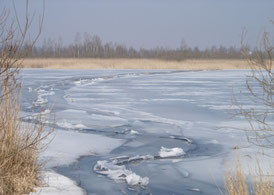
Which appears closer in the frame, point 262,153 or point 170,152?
point 262,153

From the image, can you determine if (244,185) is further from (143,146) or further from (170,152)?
(143,146)

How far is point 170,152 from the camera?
454 centimetres

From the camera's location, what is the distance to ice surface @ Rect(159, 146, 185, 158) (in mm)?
4464

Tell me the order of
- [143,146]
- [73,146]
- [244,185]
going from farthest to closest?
[143,146] < [73,146] < [244,185]

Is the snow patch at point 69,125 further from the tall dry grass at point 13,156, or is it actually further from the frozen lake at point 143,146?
the tall dry grass at point 13,156

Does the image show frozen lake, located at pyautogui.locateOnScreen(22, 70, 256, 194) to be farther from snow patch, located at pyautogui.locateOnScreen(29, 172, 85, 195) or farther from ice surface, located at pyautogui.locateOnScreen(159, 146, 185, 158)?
snow patch, located at pyautogui.locateOnScreen(29, 172, 85, 195)

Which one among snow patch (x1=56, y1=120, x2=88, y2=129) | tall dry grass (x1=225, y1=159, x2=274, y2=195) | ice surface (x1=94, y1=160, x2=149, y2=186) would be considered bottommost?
ice surface (x1=94, y1=160, x2=149, y2=186)

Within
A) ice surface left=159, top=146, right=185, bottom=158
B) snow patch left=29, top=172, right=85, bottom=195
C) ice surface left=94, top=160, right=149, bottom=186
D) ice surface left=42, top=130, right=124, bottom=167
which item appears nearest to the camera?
snow patch left=29, top=172, right=85, bottom=195

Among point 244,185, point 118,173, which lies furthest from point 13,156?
point 244,185

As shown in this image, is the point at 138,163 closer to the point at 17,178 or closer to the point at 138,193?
the point at 138,193

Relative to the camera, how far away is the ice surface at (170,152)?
14.6 feet

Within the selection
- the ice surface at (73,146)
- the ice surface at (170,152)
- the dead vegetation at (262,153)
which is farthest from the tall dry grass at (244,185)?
the ice surface at (73,146)

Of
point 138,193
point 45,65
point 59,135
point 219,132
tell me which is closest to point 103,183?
point 138,193

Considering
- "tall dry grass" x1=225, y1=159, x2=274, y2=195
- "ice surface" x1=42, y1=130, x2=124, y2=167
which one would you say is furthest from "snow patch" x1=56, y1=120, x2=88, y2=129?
"tall dry grass" x1=225, y1=159, x2=274, y2=195
